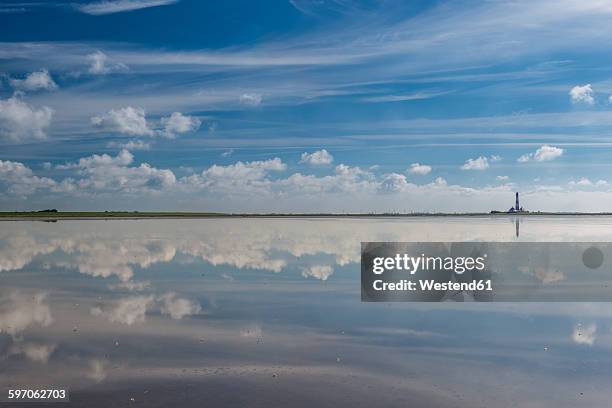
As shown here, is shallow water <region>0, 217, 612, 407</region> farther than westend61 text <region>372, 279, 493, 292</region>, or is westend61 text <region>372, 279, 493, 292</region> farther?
westend61 text <region>372, 279, 493, 292</region>

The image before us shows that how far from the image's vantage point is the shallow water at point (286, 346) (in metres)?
10.8

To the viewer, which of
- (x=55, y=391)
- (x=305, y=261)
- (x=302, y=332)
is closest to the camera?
(x=55, y=391)

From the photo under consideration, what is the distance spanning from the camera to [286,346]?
552 inches

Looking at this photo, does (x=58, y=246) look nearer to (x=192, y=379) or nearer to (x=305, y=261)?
(x=305, y=261)

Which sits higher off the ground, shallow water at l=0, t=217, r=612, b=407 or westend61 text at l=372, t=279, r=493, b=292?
westend61 text at l=372, t=279, r=493, b=292

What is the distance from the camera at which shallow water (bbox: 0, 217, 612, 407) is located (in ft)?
35.5

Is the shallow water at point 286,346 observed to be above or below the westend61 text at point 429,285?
below

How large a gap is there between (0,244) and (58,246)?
6.07m

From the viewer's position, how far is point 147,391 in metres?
10.8

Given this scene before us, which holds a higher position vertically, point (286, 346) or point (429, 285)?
point (429, 285)

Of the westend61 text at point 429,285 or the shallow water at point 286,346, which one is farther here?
the westend61 text at point 429,285

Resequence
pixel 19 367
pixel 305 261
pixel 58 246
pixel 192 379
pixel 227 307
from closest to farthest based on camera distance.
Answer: pixel 192 379 < pixel 19 367 < pixel 227 307 < pixel 305 261 < pixel 58 246

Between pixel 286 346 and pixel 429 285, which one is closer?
pixel 286 346

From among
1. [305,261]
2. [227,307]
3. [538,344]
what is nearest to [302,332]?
[227,307]
